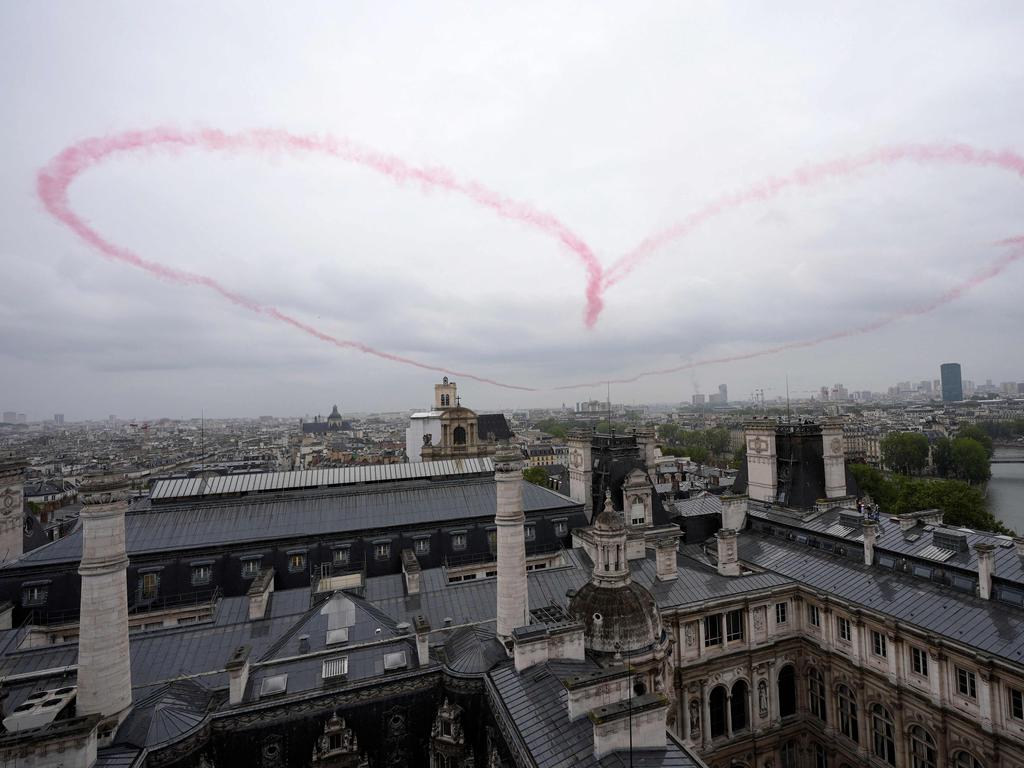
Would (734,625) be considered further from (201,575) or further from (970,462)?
(970,462)

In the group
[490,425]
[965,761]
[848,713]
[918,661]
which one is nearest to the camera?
[965,761]

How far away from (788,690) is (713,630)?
24.9 feet

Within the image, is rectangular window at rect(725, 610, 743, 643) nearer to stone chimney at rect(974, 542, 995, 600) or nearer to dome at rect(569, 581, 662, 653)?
dome at rect(569, 581, 662, 653)

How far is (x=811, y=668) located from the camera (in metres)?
33.3

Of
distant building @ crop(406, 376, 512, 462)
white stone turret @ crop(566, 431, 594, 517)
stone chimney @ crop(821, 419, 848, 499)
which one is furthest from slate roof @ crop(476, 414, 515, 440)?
stone chimney @ crop(821, 419, 848, 499)

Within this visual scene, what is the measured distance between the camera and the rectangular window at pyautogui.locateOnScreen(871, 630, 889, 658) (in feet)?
91.4

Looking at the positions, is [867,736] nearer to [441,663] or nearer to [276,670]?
[441,663]

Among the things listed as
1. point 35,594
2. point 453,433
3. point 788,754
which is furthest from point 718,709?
point 453,433

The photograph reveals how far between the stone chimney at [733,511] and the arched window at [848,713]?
13466mm

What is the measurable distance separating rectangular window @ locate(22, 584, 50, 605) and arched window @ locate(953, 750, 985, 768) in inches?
1930

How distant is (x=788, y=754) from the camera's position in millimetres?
32844

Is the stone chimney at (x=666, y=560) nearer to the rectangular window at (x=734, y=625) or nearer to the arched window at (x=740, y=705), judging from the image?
the rectangular window at (x=734, y=625)

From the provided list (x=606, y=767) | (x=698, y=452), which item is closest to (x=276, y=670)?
(x=606, y=767)

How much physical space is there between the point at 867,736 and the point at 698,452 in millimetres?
124724
